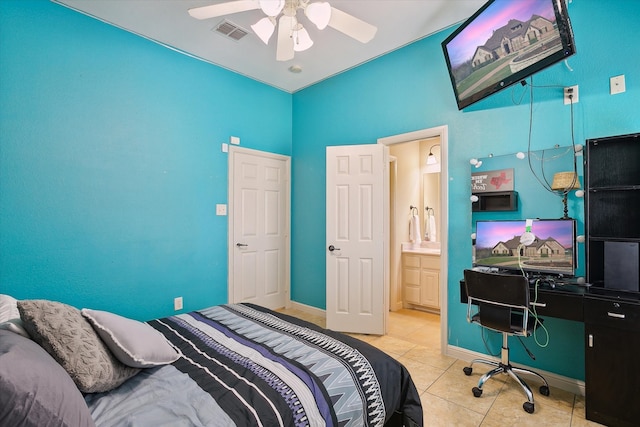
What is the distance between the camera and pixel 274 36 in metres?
3.12

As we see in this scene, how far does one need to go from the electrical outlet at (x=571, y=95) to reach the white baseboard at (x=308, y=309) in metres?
3.24

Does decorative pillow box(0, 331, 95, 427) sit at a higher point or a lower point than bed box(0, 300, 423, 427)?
higher

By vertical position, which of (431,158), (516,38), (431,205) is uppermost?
(516,38)

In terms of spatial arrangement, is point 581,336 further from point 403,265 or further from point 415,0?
point 415,0

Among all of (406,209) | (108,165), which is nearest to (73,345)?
(108,165)

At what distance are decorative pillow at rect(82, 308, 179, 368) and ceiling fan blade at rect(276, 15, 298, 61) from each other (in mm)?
2030

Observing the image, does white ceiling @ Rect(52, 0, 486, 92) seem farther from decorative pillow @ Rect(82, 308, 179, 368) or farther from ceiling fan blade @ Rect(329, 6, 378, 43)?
decorative pillow @ Rect(82, 308, 179, 368)

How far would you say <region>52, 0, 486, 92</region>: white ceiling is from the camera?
258 cm

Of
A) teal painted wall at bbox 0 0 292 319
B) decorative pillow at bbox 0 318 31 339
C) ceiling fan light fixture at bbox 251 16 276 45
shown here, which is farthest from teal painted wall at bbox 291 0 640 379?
decorative pillow at bbox 0 318 31 339

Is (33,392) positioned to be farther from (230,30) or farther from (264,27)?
(230,30)

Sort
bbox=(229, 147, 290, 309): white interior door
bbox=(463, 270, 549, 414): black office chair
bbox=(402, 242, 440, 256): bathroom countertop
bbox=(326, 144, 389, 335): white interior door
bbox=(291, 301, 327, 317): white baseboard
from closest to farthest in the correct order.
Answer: bbox=(463, 270, 549, 414): black office chair, bbox=(326, 144, 389, 335): white interior door, bbox=(229, 147, 290, 309): white interior door, bbox=(291, 301, 327, 317): white baseboard, bbox=(402, 242, 440, 256): bathroom countertop

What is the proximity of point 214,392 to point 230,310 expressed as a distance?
1.04 m

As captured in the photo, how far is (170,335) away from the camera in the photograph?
1750 mm

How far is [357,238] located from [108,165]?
2602 millimetres
